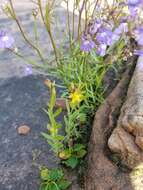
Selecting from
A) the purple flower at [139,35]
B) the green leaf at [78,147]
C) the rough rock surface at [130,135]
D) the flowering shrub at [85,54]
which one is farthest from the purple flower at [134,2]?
the green leaf at [78,147]

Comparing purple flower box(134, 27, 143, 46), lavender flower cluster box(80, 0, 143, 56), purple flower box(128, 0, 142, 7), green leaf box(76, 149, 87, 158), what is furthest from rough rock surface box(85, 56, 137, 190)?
purple flower box(128, 0, 142, 7)

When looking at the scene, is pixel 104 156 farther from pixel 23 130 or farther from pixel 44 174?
pixel 23 130

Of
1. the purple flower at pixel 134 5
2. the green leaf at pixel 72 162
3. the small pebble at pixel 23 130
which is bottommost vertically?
the small pebble at pixel 23 130

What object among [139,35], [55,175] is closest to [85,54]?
[139,35]

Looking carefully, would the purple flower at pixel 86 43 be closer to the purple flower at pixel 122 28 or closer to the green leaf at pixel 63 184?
the purple flower at pixel 122 28

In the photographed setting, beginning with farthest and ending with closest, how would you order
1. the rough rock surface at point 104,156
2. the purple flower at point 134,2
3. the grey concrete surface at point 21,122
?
the grey concrete surface at point 21,122
the rough rock surface at point 104,156
the purple flower at point 134,2

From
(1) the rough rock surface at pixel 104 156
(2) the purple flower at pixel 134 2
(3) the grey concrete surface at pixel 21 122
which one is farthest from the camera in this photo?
(3) the grey concrete surface at pixel 21 122

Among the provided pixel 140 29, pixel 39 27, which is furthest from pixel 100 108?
pixel 39 27

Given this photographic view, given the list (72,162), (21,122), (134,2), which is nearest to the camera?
(134,2)
